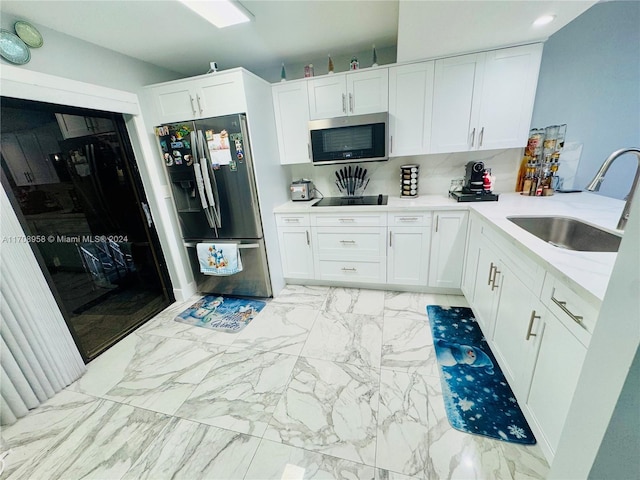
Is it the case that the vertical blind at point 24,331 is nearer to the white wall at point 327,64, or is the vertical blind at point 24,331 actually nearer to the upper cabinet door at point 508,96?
the white wall at point 327,64

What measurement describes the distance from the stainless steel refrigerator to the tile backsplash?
923mm

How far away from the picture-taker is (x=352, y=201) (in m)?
2.73

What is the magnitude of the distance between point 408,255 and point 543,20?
1912 millimetres

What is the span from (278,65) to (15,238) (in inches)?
107

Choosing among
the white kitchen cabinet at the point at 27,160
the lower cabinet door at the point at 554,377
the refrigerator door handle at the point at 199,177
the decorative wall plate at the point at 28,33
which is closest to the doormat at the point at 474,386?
the lower cabinet door at the point at 554,377

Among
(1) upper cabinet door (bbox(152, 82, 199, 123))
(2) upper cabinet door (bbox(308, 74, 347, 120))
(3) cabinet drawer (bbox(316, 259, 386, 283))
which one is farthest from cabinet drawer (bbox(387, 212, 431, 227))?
(1) upper cabinet door (bbox(152, 82, 199, 123))

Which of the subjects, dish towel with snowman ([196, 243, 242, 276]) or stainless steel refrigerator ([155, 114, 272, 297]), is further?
dish towel with snowman ([196, 243, 242, 276])

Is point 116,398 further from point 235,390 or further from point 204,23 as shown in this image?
point 204,23

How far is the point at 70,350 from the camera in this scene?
1.80m

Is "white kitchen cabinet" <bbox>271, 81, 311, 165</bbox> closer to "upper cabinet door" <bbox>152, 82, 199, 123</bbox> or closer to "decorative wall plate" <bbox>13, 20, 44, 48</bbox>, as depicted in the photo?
"upper cabinet door" <bbox>152, 82, 199, 123</bbox>

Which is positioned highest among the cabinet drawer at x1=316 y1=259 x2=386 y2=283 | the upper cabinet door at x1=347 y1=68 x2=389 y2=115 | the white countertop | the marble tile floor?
the upper cabinet door at x1=347 y1=68 x2=389 y2=115

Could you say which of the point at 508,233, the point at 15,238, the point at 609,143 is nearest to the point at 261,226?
the point at 15,238

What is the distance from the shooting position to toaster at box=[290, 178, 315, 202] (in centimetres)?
290

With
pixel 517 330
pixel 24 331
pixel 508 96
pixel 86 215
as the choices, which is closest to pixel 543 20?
pixel 508 96
